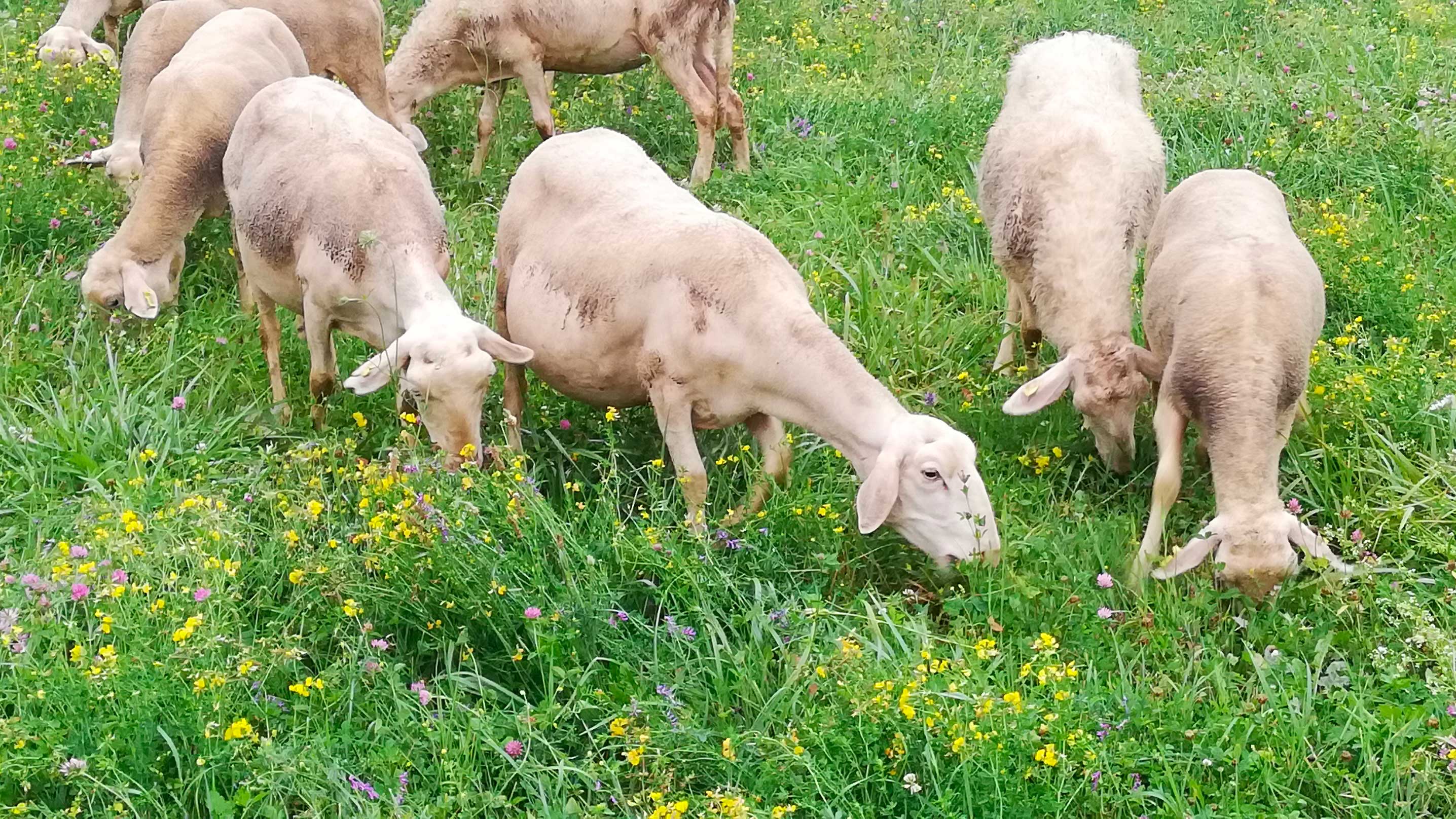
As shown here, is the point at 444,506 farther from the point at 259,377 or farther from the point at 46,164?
the point at 46,164

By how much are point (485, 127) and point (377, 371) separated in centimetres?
372

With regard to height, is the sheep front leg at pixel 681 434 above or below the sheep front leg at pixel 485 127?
above

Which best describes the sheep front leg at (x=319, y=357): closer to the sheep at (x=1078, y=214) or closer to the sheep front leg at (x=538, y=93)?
the sheep at (x=1078, y=214)

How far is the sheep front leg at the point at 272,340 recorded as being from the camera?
561 cm

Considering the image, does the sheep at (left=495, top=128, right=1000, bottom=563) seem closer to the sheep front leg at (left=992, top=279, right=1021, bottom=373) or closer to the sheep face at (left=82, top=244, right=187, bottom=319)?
the sheep front leg at (left=992, top=279, right=1021, bottom=373)

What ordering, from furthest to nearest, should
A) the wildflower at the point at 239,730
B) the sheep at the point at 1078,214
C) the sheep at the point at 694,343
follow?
the sheep at the point at 1078,214 < the sheep at the point at 694,343 < the wildflower at the point at 239,730

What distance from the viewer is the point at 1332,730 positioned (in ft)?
12.0

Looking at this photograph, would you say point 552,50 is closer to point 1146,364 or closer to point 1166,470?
point 1146,364

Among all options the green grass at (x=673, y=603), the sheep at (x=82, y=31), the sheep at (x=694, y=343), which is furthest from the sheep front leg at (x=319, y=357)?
the sheep at (x=82, y=31)

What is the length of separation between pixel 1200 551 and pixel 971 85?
5.04m

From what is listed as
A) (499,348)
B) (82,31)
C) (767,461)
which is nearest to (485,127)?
(82,31)

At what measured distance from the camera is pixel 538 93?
26.4 ft

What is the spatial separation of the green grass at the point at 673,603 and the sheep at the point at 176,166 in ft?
0.69

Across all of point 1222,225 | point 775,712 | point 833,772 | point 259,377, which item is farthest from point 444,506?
point 1222,225
